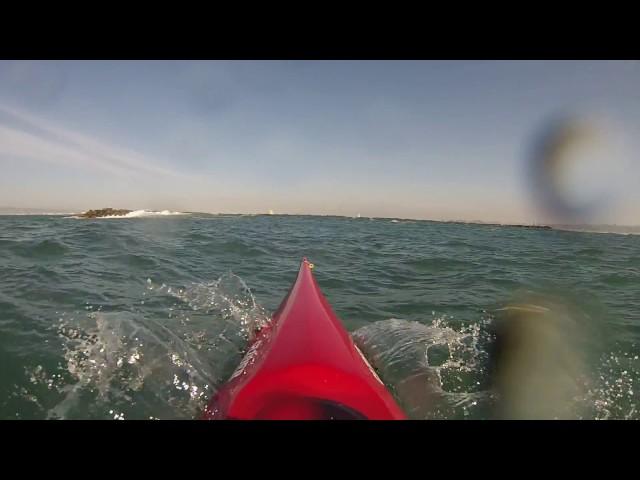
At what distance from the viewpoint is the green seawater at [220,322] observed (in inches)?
135

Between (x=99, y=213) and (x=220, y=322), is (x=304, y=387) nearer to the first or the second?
(x=220, y=322)

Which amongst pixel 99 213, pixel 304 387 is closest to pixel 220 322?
pixel 304 387

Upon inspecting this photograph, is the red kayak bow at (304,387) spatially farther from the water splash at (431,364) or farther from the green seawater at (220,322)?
the water splash at (431,364)

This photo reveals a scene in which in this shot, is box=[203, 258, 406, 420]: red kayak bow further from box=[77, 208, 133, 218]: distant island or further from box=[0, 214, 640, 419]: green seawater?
box=[77, 208, 133, 218]: distant island

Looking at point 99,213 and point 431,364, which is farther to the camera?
point 99,213

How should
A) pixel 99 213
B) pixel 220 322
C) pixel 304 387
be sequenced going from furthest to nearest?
pixel 99 213
pixel 220 322
pixel 304 387

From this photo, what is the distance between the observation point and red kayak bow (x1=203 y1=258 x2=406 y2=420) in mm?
2543

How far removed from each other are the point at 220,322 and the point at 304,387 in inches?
134

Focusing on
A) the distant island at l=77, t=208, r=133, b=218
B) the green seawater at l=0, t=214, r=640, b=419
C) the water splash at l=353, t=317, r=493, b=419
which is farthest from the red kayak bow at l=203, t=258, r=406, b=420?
the distant island at l=77, t=208, r=133, b=218

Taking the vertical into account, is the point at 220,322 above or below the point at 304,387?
below

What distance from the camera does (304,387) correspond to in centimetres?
264
